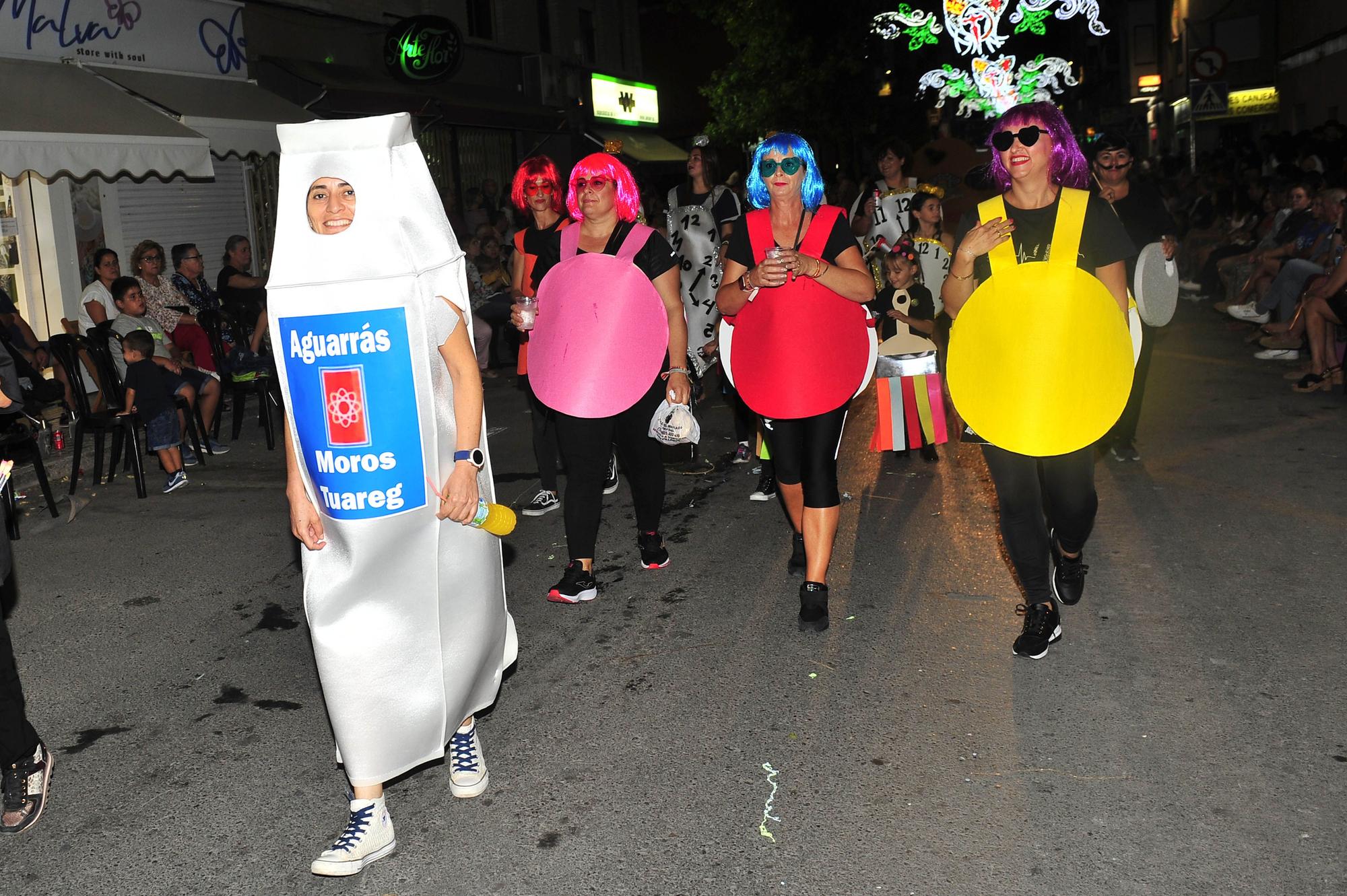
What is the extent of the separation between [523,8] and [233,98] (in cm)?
1110

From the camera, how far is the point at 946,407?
8.55m

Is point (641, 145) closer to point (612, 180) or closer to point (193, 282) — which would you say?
point (193, 282)

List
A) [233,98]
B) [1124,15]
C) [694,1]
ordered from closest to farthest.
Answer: [233,98] → [694,1] → [1124,15]

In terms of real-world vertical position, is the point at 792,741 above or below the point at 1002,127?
below

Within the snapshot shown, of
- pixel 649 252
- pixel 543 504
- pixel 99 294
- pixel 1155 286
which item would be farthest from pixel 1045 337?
pixel 99 294

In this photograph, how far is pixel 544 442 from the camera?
6836mm

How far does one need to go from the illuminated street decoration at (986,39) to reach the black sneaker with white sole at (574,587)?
1434cm

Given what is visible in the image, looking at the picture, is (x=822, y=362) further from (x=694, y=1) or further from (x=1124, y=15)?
(x=1124, y=15)

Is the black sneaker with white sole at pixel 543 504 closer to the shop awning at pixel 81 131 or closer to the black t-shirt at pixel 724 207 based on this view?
the black t-shirt at pixel 724 207

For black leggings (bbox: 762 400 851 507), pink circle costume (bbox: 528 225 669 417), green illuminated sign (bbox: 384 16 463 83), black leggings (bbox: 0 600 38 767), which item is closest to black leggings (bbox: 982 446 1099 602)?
black leggings (bbox: 762 400 851 507)

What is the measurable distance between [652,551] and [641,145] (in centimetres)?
2363

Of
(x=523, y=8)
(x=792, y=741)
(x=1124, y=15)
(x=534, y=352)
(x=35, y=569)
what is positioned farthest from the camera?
(x=1124, y=15)

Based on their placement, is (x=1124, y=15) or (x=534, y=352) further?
(x=1124, y=15)

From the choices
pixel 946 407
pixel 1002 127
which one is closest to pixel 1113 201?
pixel 946 407
